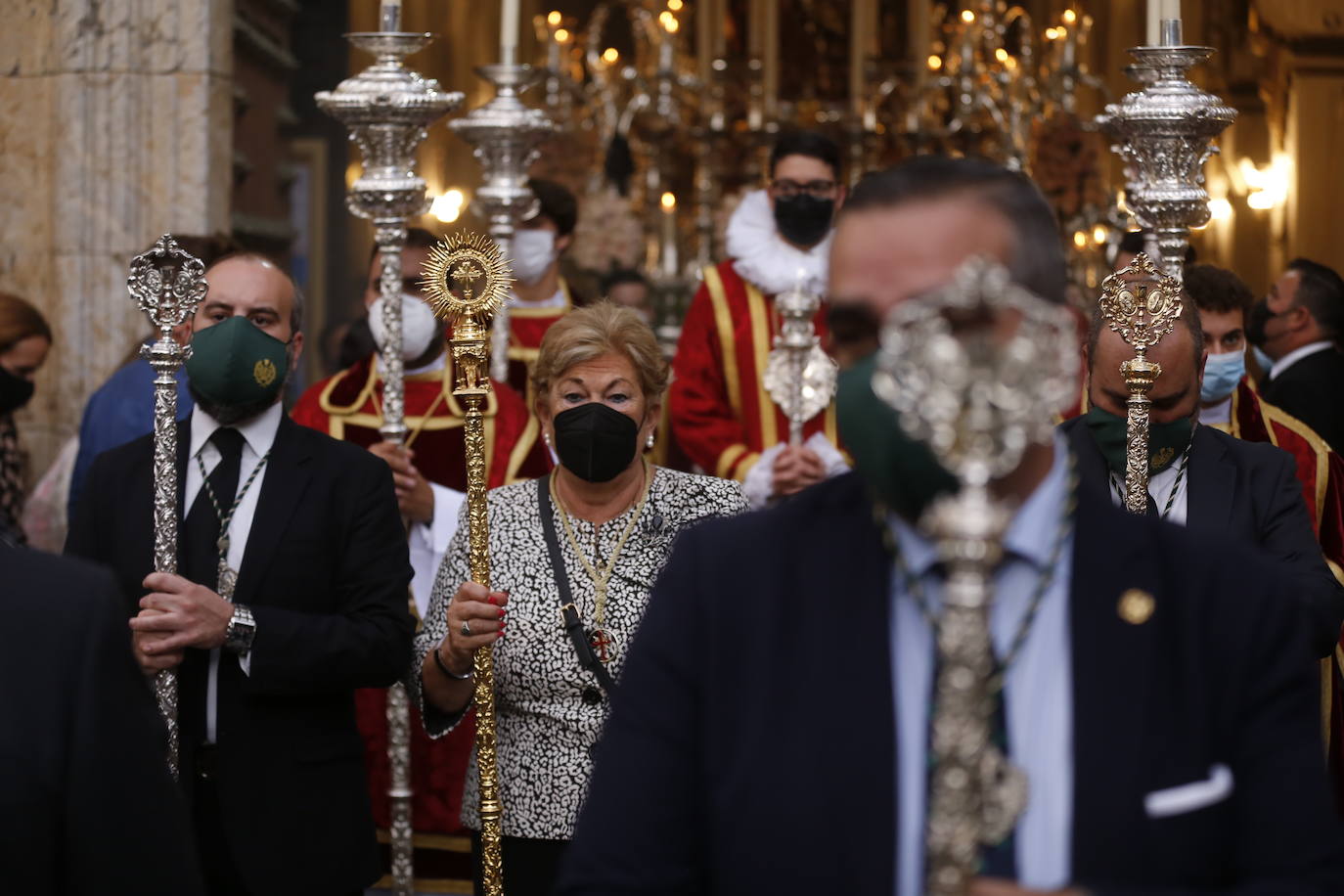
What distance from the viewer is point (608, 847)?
201 cm

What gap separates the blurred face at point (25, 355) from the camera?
618 centimetres

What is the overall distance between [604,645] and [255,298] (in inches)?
44.4

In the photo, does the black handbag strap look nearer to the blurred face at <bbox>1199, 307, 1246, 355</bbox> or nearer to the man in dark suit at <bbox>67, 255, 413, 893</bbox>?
the man in dark suit at <bbox>67, 255, 413, 893</bbox>

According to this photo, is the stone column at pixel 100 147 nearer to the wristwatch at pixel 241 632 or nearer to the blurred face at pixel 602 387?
the blurred face at pixel 602 387

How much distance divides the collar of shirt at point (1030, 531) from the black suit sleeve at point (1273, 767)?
0.20m

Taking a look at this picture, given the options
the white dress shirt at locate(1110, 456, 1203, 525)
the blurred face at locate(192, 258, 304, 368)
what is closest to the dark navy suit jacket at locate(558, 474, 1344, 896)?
the white dress shirt at locate(1110, 456, 1203, 525)

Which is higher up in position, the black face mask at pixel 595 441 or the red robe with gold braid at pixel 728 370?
the red robe with gold braid at pixel 728 370

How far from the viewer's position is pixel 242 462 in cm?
390

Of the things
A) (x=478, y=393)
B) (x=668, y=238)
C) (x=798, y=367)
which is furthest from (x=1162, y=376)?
(x=668, y=238)

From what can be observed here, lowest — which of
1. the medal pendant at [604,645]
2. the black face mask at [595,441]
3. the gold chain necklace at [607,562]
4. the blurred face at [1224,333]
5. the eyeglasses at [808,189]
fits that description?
the medal pendant at [604,645]

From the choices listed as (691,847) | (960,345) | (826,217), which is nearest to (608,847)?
(691,847)

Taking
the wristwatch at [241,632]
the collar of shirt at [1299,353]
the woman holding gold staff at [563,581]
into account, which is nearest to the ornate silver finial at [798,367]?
the woman holding gold staff at [563,581]

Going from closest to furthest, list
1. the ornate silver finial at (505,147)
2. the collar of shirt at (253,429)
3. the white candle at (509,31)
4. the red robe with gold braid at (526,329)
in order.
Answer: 1. the collar of shirt at (253,429)
2. the white candle at (509,31)
3. the ornate silver finial at (505,147)
4. the red robe with gold braid at (526,329)

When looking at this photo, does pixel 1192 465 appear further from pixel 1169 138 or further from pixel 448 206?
pixel 448 206
